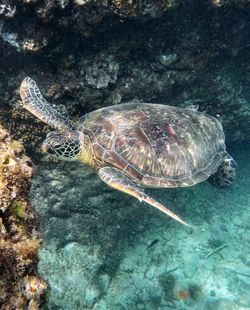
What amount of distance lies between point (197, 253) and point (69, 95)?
3.45 metres

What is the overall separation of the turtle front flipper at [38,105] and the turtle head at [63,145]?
176mm

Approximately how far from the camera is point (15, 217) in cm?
247

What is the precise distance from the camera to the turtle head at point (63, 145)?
420 centimetres

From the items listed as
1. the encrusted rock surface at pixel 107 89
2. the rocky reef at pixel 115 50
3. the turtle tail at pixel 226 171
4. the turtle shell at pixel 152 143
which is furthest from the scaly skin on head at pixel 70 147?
the turtle tail at pixel 226 171

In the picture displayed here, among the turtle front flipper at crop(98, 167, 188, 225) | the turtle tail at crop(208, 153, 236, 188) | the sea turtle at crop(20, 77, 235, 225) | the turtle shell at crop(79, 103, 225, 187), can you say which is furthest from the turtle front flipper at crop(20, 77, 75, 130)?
the turtle tail at crop(208, 153, 236, 188)

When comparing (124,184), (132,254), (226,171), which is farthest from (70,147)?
(226,171)

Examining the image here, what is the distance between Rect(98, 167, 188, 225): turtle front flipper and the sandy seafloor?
2.84ft

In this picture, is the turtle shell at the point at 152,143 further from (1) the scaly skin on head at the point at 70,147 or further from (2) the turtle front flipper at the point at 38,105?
(2) the turtle front flipper at the point at 38,105

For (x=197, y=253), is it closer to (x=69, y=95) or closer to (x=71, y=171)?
(x=71, y=171)

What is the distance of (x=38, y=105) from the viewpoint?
436 centimetres

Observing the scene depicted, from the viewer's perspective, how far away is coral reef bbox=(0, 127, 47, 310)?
2.18 meters

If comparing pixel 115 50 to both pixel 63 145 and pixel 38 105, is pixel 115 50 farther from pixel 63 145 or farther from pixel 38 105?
pixel 63 145

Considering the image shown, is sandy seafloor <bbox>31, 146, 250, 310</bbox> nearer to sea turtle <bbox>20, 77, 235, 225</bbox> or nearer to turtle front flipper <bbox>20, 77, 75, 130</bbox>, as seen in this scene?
sea turtle <bbox>20, 77, 235, 225</bbox>

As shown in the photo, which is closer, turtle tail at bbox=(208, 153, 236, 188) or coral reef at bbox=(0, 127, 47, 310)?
coral reef at bbox=(0, 127, 47, 310)
